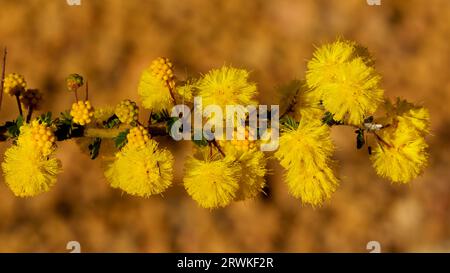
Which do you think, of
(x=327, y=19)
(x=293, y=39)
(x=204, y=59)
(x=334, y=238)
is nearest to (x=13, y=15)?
(x=204, y=59)

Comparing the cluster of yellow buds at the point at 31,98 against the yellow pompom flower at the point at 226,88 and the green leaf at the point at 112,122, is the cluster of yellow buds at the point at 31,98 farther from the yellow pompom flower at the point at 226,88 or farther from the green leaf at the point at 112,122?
the yellow pompom flower at the point at 226,88

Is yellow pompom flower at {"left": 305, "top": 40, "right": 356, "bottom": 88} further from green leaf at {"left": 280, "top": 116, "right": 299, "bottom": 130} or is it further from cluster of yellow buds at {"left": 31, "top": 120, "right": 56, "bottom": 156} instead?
cluster of yellow buds at {"left": 31, "top": 120, "right": 56, "bottom": 156}

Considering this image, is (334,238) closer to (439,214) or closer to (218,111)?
(439,214)

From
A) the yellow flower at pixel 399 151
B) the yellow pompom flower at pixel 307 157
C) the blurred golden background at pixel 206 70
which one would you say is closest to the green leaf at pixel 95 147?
the yellow pompom flower at pixel 307 157

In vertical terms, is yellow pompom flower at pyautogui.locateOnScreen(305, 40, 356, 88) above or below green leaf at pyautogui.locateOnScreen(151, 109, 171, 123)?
above

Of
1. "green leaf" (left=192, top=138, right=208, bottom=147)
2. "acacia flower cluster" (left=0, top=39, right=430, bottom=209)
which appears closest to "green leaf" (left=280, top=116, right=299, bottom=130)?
"acacia flower cluster" (left=0, top=39, right=430, bottom=209)

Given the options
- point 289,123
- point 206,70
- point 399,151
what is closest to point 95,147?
point 289,123

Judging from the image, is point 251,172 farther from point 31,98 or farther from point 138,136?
point 31,98
